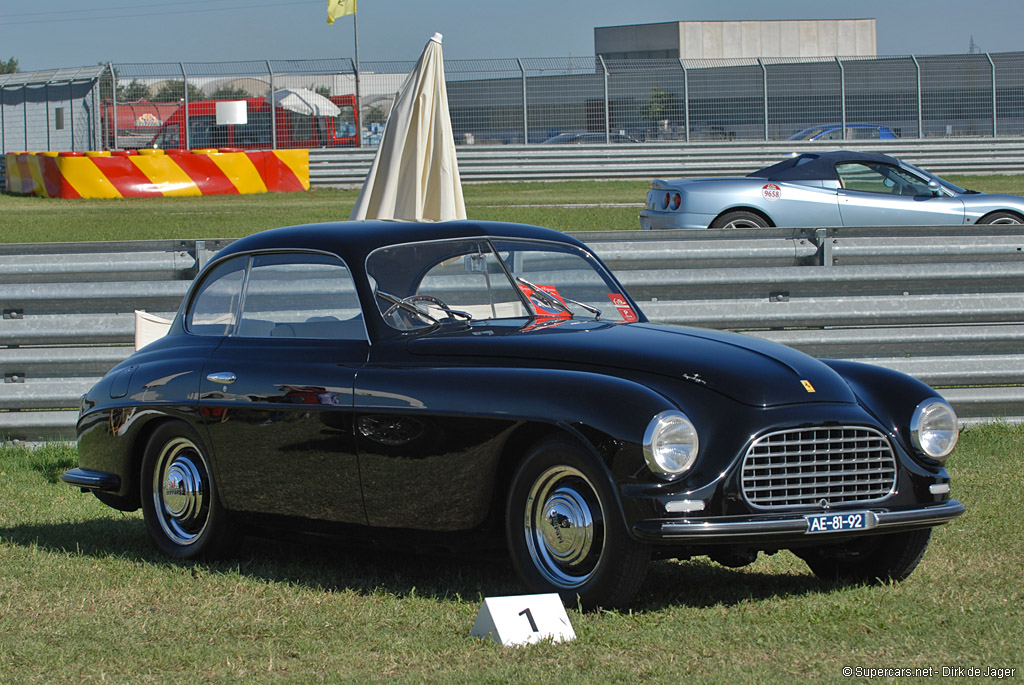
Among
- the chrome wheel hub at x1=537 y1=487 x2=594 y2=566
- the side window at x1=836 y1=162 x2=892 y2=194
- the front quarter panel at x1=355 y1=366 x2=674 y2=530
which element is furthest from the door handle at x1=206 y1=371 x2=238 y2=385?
the side window at x1=836 y1=162 x2=892 y2=194

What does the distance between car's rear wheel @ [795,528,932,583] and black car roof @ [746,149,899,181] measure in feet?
33.8

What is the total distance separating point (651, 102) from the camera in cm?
2903

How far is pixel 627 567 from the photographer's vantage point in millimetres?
4305

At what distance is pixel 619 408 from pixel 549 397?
282 millimetres

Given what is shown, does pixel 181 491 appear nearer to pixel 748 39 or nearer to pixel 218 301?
pixel 218 301

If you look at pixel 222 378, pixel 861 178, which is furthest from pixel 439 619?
pixel 861 178

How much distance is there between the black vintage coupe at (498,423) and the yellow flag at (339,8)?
2539 centimetres

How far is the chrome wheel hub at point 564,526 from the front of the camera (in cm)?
440

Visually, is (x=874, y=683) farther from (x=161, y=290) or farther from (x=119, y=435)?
(x=161, y=290)

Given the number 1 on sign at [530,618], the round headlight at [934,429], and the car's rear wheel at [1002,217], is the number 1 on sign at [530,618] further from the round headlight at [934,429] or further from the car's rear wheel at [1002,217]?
the car's rear wheel at [1002,217]

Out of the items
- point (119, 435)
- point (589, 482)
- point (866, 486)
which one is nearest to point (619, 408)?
point (589, 482)

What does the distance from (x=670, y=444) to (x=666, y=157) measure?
23.7 meters

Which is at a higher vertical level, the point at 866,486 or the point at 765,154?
the point at 765,154

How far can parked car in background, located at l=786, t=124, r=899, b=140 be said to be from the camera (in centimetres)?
2834
